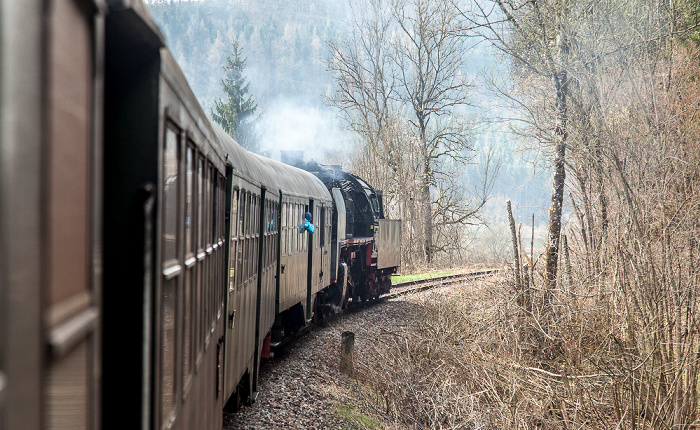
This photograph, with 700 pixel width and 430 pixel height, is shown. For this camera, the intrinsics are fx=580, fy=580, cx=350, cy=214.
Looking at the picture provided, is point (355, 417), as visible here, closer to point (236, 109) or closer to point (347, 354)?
point (347, 354)

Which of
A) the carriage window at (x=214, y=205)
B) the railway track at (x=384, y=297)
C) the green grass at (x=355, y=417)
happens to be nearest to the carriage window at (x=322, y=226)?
the railway track at (x=384, y=297)

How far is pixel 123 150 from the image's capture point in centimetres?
158

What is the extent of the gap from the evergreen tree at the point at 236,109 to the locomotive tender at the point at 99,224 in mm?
51118

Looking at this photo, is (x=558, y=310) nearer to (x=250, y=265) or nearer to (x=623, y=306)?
(x=623, y=306)

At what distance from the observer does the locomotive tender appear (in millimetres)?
841

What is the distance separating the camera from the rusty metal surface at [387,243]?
62.3 ft

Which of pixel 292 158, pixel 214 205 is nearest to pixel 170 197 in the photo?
pixel 214 205

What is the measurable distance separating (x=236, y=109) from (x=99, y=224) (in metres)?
53.9

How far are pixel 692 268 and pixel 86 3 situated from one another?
5967 millimetres

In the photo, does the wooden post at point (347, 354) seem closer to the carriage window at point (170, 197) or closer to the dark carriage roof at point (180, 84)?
the dark carriage roof at point (180, 84)

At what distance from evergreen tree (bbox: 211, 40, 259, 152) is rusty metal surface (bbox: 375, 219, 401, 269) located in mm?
33347

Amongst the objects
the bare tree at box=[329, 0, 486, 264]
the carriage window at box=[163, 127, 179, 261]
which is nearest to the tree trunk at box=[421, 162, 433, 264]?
the bare tree at box=[329, 0, 486, 264]

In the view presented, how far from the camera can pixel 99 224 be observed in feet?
4.11

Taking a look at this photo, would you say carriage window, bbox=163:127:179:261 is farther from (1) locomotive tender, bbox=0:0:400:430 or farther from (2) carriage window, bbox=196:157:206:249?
(2) carriage window, bbox=196:157:206:249
